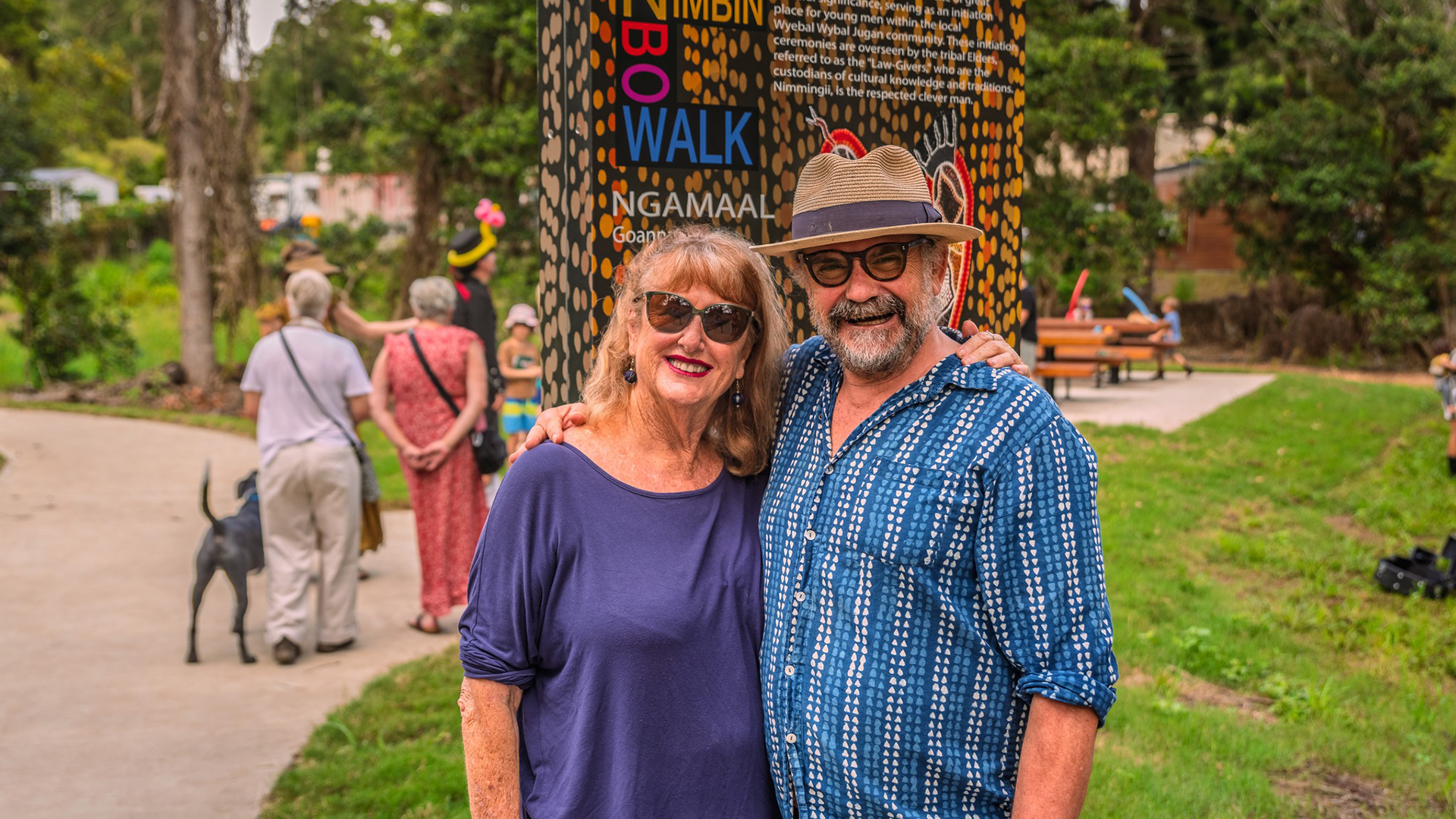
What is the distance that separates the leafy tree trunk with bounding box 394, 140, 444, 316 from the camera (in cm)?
1789

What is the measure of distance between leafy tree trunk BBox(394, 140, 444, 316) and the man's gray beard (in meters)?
16.6

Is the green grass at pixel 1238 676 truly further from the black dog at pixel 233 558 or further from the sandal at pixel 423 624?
the black dog at pixel 233 558

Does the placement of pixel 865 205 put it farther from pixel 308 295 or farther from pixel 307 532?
pixel 307 532

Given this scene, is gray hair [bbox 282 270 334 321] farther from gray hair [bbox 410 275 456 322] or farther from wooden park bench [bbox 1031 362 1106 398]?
wooden park bench [bbox 1031 362 1106 398]

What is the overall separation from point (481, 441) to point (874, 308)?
4539 millimetres

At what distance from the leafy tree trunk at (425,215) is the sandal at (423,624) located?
39.5 feet

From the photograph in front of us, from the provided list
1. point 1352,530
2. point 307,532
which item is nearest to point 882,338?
point 307,532

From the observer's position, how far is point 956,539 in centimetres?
192

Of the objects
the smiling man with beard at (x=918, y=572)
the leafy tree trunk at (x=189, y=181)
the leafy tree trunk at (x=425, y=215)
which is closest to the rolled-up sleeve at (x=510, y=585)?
the smiling man with beard at (x=918, y=572)

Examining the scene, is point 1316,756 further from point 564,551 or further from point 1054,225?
point 1054,225

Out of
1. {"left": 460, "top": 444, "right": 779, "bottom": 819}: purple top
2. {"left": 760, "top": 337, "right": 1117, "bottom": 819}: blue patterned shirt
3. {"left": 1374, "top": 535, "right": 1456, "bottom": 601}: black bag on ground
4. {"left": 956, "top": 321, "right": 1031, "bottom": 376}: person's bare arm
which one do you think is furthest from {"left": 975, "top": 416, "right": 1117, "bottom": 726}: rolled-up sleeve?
{"left": 1374, "top": 535, "right": 1456, "bottom": 601}: black bag on ground

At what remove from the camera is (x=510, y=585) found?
2.07 m

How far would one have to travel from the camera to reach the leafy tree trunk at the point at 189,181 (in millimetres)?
13922

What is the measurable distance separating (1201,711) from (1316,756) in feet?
1.60
